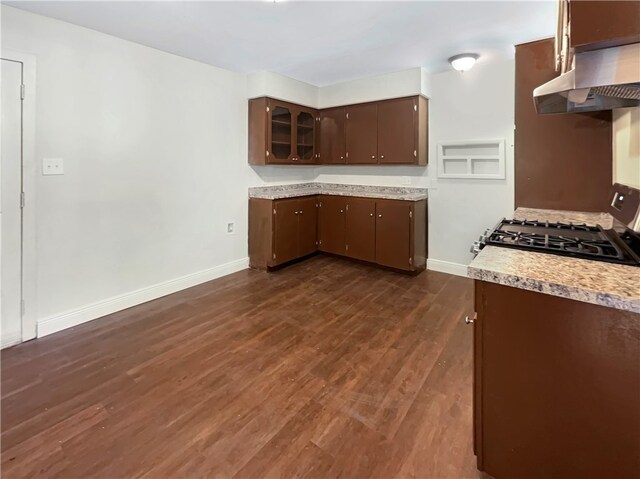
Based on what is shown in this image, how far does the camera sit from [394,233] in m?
4.34

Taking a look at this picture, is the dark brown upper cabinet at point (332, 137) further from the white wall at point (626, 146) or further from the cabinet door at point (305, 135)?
the white wall at point (626, 146)

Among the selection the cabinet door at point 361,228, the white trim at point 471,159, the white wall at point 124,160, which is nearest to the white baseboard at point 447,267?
the cabinet door at point 361,228

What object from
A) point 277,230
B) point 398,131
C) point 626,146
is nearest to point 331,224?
point 277,230

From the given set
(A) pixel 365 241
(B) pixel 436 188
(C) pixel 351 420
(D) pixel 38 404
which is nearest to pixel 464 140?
(B) pixel 436 188

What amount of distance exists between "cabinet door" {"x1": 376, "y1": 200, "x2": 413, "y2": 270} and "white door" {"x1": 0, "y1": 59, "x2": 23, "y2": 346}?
3.48 meters

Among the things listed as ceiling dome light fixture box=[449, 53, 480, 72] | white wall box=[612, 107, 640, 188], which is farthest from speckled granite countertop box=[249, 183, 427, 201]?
white wall box=[612, 107, 640, 188]

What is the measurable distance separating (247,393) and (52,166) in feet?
7.55

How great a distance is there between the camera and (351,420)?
1857 millimetres

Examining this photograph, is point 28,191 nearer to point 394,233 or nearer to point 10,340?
Answer: point 10,340

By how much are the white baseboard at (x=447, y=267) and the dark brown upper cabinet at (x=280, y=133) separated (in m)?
2.15

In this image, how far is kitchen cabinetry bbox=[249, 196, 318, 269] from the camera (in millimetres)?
4387

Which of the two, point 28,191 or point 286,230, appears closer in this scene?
point 28,191

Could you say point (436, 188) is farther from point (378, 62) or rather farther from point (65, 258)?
point (65, 258)

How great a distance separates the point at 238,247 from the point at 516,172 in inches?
125
